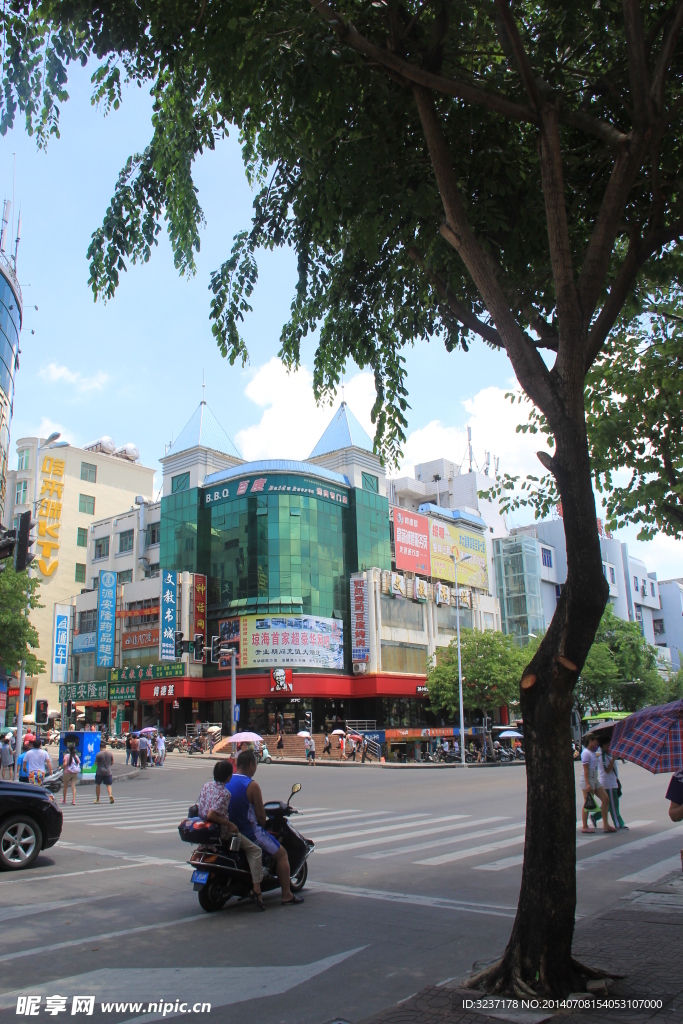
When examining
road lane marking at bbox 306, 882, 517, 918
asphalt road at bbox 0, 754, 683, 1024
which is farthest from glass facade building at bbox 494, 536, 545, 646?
road lane marking at bbox 306, 882, 517, 918

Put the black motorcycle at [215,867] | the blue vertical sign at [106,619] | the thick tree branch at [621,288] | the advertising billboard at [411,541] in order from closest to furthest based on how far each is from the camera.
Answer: the thick tree branch at [621,288] → the black motorcycle at [215,867] → the blue vertical sign at [106,619] → the advertising billboard at [411,541]

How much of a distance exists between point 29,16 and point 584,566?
682 centimetres

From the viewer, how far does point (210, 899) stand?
7746 millimetres

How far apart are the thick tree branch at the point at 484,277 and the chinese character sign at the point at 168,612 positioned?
1887 inches

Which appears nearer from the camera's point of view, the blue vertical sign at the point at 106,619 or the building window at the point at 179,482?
the blue vertical sign at the point at 106,619

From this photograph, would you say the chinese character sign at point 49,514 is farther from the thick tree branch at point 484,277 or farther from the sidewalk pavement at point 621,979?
the sidewalk pavement at point 621,979

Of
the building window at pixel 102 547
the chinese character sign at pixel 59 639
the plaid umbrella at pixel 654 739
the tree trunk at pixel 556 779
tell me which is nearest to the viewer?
the tree trunk at pixel 556 779

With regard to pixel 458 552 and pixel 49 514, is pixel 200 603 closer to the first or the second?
pixel 49 514

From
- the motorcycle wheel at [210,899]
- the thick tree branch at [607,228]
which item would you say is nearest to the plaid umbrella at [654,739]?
the thick tree branch at [607,228]

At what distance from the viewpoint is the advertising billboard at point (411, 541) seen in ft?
191

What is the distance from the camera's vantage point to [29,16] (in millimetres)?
7133

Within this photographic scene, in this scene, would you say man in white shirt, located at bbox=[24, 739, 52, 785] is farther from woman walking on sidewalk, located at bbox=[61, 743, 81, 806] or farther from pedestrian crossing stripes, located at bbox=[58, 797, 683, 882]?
woman walking on sidewalk, located at bbox=[61, 743, 81, 806]

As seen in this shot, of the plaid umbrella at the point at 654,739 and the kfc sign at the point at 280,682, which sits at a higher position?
the kfc sign at the point at 280,682

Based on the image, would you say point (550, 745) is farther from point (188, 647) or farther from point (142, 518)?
point (142, 518)
